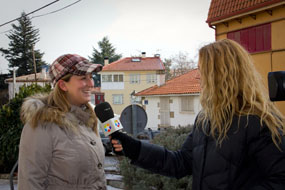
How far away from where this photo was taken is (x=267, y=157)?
5.55ft

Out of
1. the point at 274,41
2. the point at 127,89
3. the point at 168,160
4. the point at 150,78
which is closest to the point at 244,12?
the point at 274,41

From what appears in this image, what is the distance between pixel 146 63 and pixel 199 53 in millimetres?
48002

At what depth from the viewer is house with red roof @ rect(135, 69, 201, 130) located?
28.1 meters

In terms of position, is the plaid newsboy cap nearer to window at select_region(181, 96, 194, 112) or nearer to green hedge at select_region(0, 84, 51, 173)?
green hedge at select_region(0, 84, 51, 173)

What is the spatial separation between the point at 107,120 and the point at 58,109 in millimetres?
372

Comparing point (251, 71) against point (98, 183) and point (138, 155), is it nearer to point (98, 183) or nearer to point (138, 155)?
point (138, 155)

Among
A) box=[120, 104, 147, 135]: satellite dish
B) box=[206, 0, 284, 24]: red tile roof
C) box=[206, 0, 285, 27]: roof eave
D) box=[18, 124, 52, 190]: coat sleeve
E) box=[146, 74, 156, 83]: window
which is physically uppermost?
box=[206, 0, 284, 24]: red tile roof

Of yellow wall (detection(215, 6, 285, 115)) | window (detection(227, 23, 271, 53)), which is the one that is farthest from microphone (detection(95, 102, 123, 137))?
window (detection(227, 23, 271, 53))

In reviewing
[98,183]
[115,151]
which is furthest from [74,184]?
[115,151]

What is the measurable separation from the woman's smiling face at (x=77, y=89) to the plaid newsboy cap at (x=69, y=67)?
0.05 meters

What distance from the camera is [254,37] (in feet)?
45.3

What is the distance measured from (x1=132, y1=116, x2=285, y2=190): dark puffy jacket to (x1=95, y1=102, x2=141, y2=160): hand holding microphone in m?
0.49

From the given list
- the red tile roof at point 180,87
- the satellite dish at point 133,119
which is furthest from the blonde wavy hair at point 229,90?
the red tile roof at point 180,87

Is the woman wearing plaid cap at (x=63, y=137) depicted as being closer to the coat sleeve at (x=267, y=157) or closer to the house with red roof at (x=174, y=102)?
the coat sleeve at (x=267, y=157)
